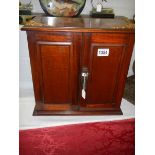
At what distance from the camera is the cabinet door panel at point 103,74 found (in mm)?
1551

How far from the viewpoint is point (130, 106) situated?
196cm

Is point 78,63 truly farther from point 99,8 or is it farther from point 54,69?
point 99,8

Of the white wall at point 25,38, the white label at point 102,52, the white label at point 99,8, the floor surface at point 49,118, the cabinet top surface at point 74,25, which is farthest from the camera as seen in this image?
the white wall at point 25,38

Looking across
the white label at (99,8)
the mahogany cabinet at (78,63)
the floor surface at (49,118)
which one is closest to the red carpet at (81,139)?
the floor surface at (49,118)

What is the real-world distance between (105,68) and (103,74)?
0.05 m

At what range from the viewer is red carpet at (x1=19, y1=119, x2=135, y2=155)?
1446mm

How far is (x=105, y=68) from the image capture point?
5.32ft

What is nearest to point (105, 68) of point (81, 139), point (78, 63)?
point (78, 63)

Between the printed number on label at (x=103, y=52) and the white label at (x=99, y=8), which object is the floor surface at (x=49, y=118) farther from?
the white label at (x=99, y=8)

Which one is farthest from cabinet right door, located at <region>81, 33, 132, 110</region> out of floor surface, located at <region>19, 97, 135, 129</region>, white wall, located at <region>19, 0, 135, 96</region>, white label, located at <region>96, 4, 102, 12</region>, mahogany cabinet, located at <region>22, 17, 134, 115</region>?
white wall, located at <region>19, 0, 135, 96</region>

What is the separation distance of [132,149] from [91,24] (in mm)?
952

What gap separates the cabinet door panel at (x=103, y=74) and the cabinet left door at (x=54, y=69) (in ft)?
0.40
